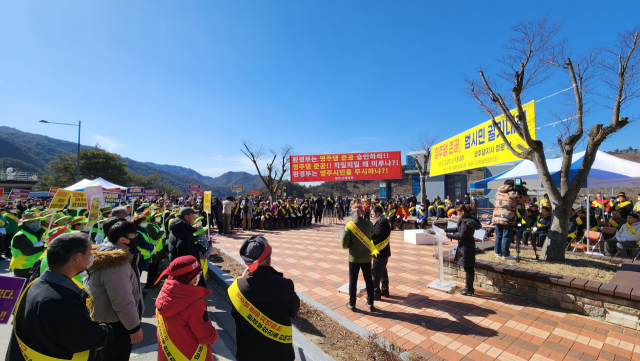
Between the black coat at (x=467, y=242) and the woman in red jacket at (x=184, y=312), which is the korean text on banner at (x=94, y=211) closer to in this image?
the woman in red jacket at (x=184, y=312)

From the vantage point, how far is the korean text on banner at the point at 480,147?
10141mm

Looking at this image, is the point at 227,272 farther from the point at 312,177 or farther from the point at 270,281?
the point at 312,177

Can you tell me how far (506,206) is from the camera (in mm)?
5941

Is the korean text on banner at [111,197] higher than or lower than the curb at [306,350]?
higher

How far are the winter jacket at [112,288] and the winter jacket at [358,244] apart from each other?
2.80 metres

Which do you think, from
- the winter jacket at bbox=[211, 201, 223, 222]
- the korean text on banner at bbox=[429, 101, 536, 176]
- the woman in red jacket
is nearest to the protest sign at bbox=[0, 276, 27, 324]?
the woman in red jacket

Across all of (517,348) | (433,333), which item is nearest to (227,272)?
(433,333)

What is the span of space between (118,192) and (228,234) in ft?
15.3

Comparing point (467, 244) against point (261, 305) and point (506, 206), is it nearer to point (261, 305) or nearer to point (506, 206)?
point (506, 206)

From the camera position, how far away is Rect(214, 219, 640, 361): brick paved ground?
10.9 feet

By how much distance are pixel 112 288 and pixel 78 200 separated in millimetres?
5594

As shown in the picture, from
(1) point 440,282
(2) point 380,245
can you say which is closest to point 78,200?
(2) point 380,245

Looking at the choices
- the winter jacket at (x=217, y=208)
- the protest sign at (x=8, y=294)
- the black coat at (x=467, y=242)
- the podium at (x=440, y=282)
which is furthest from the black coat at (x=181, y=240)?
the winter jacket at (x=217, y=208)

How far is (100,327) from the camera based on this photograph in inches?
74.5
